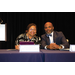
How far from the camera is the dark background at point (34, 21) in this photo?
4352 mm

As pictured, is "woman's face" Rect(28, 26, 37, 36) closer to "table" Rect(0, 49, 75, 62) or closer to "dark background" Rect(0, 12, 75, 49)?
"dark background" Rect(0, 12, 75, 49)

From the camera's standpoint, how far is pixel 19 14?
4359 mm

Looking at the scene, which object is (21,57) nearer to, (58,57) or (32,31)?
(58,57)

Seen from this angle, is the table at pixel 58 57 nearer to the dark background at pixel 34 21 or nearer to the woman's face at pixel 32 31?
the woman's face at pixel 32 31

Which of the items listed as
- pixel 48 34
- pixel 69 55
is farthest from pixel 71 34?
→ pixel 69 55

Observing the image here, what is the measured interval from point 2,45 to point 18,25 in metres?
1.27

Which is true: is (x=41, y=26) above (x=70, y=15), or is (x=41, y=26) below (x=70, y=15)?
below

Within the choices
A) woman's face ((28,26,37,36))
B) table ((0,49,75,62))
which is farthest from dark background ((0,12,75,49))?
table ((0,49,75,62))

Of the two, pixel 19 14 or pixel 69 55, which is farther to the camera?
pixel 19 14

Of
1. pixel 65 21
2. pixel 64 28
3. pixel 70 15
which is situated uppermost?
pixel 70 15

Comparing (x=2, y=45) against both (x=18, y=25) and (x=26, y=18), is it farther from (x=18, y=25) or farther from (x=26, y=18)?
(x=26, y=18)

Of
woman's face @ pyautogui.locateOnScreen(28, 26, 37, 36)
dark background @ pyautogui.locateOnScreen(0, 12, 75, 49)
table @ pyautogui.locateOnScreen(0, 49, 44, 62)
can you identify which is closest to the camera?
table @ pyautogui.locateOnScreen(0, 49, 44, 62)

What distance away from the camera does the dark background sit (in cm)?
435

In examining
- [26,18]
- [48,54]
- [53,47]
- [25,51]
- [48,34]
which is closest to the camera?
[48,54]
